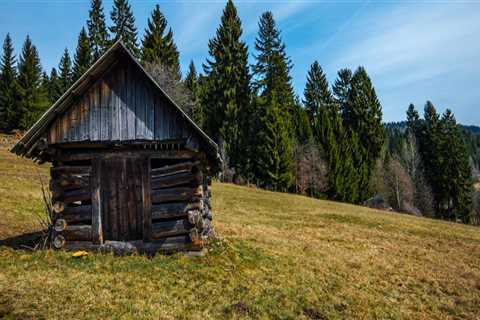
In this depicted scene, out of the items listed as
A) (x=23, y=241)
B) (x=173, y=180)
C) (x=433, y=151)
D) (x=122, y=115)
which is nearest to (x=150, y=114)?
(x=122, y=115)

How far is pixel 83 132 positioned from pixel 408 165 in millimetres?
59005

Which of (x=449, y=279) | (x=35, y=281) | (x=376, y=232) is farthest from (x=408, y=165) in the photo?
(x=35, y=281)

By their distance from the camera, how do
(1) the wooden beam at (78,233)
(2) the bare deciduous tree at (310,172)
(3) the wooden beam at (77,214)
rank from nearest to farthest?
1. (1) the wooden beam at (78,233)
2. (3) the wooden beam at (77,214)
3. (2) the bare deciduous tree at (310,172)

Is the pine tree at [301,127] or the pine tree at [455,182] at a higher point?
the pine tree at [301,127]

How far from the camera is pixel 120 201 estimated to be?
35.8 feet

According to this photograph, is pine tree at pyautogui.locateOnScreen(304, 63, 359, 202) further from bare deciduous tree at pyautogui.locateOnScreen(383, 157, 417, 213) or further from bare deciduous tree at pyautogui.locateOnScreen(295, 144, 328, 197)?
bare deciduous tree at pyautogui.locateOnScreen(383, 157, 417, 213)

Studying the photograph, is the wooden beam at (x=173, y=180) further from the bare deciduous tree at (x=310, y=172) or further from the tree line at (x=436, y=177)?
the tree line at (x=436, y=177)

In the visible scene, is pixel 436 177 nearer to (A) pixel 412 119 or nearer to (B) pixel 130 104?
(A) pixel 412 119

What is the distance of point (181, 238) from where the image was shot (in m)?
10.9

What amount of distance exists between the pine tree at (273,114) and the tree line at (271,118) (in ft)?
0.48

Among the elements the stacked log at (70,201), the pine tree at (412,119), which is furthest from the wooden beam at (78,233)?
the pine tree at (412,119)

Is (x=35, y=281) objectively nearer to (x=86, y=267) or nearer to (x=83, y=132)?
(x=86, y=267)

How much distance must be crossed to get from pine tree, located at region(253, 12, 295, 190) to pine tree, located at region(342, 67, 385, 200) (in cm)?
1243

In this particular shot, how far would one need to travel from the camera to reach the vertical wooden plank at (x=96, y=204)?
10.7 m
